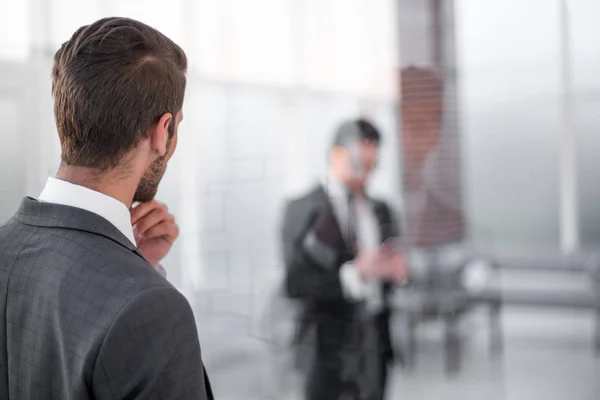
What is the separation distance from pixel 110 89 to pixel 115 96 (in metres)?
0.01

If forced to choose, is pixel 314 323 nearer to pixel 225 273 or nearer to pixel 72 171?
pixel 225 273

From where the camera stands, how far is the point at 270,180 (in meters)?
3.49

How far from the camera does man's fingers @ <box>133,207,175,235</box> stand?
1.22 metres

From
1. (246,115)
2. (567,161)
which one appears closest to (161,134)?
(567,161)

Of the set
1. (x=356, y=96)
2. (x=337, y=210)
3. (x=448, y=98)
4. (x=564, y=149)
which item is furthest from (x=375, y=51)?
(x=564, y=149)

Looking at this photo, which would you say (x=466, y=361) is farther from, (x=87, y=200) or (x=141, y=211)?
(x=87, y=200)

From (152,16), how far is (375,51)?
4.31 feet

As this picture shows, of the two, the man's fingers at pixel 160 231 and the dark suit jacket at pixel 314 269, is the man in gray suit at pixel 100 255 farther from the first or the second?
the dark suit jacket at pixel 314 269

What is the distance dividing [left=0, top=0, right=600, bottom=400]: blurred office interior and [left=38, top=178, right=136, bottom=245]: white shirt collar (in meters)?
2.11

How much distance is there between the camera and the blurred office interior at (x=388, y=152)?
2.77 metres

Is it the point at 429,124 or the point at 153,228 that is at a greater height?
the point at 429,124

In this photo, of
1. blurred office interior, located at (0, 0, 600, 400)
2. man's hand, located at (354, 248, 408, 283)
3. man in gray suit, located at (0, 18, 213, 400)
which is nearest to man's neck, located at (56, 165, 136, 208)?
man in gray suit, located at (0, 18, 213, 400)

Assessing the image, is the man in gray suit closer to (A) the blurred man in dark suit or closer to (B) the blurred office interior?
(B) the blurred office interior

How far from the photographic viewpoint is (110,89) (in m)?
0.93
